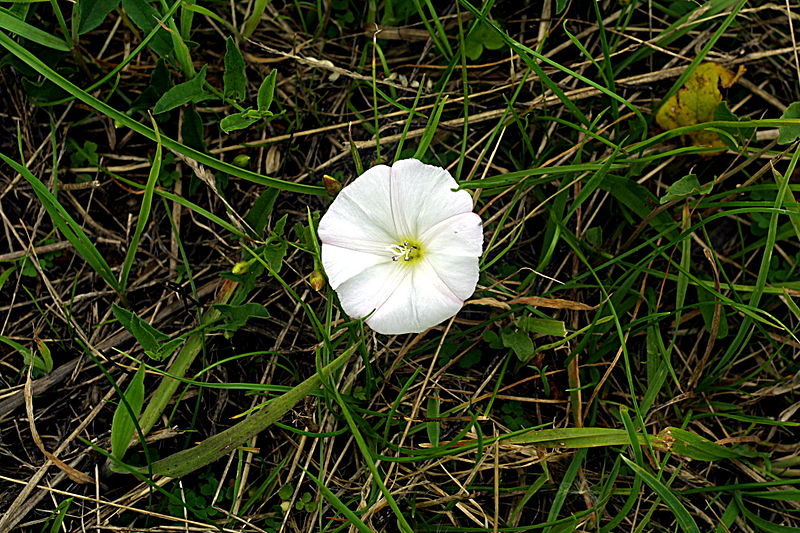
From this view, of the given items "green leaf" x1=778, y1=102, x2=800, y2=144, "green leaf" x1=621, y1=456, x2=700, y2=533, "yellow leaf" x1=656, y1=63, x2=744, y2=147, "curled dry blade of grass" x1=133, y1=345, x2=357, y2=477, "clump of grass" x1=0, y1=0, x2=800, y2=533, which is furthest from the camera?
"yellow leaf" x1=656, y1=63, x2=744, y2=147

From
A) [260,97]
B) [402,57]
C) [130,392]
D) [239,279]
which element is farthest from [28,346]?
[402,57]

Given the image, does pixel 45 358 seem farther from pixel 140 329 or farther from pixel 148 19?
pixel 148 19

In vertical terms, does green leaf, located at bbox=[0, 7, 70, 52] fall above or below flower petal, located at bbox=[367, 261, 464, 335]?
above

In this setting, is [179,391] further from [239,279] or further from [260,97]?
[260,97]

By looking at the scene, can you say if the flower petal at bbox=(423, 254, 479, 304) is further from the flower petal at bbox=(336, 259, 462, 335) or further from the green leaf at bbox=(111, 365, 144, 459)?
the green leaf at bbox=(111, 365, 144, 459)

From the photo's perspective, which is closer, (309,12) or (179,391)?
(179,391)

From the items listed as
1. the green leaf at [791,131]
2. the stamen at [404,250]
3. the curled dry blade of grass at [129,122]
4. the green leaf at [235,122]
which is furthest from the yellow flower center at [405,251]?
the green leaf at [791,131]

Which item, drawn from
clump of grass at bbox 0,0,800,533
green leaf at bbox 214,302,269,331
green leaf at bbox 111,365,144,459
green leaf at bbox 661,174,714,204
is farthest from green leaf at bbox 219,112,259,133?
green leaf at bbox 661,174,714,204
